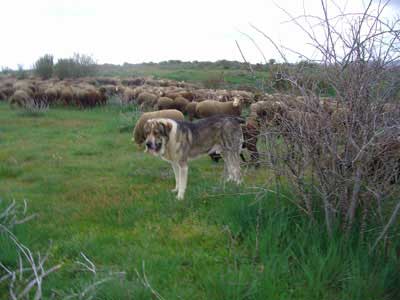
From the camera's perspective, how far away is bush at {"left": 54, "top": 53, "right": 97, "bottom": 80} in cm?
3619

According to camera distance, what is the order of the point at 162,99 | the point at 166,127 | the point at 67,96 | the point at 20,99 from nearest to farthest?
the point at 166,127 < the point at 162,99 < the point at 20,99 < the point at 67,96

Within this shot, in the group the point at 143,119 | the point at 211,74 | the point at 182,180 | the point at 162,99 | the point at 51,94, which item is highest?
the point at 211,74

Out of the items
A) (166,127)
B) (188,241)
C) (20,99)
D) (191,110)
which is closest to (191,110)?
(191,110)

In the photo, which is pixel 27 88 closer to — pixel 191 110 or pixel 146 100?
pixel 146 100

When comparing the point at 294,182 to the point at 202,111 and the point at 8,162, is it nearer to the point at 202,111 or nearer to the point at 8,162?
the point at 8,162

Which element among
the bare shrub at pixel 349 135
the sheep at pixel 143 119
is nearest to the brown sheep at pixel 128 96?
A: the sheep at pixel 143 119

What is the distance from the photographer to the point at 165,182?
28.2 feet

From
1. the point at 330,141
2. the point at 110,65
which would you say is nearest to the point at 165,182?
the point at 330,141

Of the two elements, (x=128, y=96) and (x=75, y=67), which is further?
(x=75, y=67)

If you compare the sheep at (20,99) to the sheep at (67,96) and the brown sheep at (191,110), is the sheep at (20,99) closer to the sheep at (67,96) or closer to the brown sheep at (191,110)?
the sheep at (67,96)

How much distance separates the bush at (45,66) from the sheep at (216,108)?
75.6ft

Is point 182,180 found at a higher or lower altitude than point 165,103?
lower

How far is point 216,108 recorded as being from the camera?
1691cm

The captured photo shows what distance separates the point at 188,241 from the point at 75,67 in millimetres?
33500
